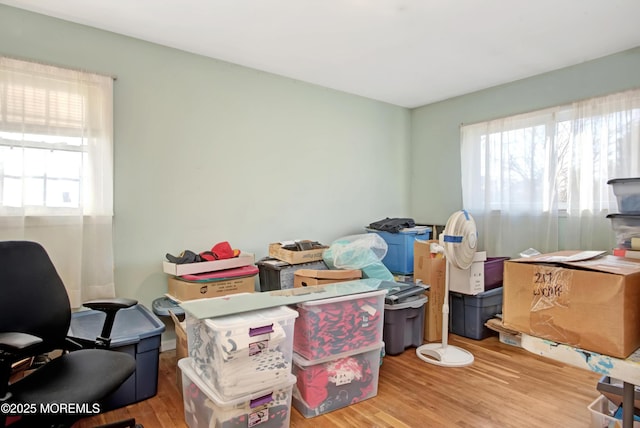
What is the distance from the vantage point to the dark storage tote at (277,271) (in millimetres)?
3031

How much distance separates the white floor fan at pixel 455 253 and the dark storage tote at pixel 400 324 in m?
0.15

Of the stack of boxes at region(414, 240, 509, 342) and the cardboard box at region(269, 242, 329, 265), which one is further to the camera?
the stack of boxes at region(414, 240, 509, 342)

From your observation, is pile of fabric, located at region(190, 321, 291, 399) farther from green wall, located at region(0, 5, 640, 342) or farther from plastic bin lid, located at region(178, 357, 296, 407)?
green wall, located at region(0, 5, 640, 342)

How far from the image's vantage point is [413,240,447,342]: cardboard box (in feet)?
10.5

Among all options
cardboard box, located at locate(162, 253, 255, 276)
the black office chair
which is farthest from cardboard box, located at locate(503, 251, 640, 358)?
cardboard box, located at locate(162, 253, 255, 276)

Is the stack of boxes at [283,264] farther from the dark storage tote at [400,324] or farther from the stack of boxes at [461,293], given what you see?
the stack of boxes at [461,293]

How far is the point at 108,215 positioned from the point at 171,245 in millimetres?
513

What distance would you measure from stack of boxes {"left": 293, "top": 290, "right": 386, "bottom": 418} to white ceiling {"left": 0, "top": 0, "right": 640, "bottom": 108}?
1.81 meters

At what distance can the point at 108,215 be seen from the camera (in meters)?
2.62

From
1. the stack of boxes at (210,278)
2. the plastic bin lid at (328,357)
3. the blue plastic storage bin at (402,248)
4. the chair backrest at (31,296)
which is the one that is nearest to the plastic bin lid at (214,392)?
the plastic bin lid at (328,357)

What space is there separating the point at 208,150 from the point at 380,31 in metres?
1.63

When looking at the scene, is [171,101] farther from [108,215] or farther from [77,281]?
[77,281]

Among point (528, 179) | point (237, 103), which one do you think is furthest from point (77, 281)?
point (528, 179)

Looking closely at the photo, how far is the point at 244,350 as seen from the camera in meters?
1.70
